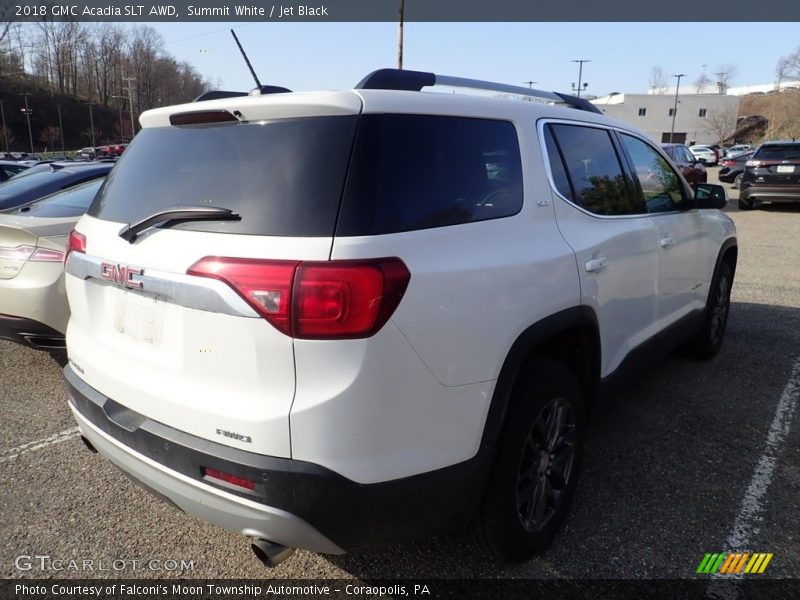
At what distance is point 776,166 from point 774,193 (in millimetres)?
664

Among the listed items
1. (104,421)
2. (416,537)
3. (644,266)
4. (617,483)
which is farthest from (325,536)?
(644,266)

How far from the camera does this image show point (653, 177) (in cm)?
370

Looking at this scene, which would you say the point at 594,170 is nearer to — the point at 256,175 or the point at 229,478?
the point at 256,175

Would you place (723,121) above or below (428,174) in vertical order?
above

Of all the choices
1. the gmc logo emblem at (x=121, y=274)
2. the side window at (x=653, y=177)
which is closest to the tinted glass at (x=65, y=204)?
the gmc logo emblem at (x=121, y=274)

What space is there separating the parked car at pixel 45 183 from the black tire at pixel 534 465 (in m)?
4.55

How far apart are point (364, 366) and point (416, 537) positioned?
2.26 feet

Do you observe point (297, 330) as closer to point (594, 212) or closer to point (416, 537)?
point (416, 537)

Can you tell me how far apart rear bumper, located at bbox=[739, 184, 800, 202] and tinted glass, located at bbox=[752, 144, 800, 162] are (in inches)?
27.9

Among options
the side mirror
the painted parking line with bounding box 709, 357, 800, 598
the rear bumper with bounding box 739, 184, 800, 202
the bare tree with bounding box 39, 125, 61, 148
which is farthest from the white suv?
the bare tree with bounding box 39, 125, 61, 148

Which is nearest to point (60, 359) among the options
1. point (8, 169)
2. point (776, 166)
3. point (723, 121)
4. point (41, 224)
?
point (41, 224)

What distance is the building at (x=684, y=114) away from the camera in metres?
84.9

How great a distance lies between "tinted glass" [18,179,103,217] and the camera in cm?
433

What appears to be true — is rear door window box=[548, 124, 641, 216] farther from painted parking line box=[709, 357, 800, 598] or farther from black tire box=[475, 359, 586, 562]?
painted parking line box=[709, 357, 800, 598]
